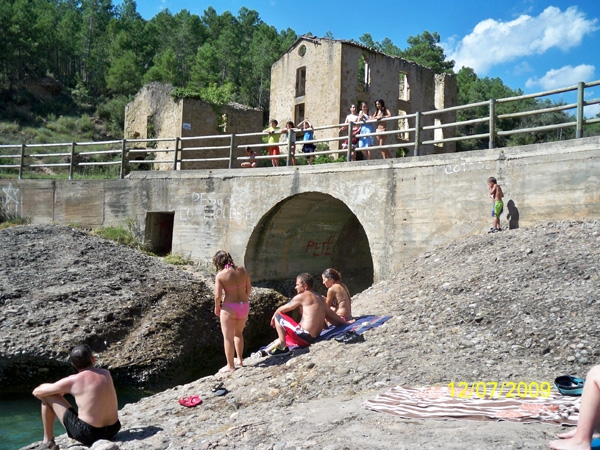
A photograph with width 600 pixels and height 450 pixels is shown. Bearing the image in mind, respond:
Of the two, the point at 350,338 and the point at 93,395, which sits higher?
the point at 350,338

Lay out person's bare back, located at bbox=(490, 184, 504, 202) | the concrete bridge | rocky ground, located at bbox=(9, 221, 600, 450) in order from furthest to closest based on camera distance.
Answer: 1. person's bare back, located at bbox=(490, 184, 504, 202)
2. the concrete bridge
3. rocky ground, located at bbox=(9, 221, 600, 450)

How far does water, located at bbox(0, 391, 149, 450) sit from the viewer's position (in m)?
8.13

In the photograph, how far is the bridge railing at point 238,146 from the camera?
10.7m

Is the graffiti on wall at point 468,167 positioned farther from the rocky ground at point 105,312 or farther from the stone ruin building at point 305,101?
the stone ruin building at point 305,101

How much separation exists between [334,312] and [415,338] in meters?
1.35

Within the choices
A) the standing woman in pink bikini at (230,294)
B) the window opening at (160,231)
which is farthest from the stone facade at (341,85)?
the standing woman in pink bikini at (230,294)

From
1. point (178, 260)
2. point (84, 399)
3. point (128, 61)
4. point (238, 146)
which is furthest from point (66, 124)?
point (84, 399)

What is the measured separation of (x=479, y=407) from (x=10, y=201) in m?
18.6

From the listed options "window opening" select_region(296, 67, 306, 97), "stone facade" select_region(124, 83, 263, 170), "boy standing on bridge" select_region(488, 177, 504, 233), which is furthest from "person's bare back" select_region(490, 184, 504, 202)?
"window opening" select_region(296, 67, 306, 97)

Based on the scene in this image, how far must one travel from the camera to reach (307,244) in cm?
1678

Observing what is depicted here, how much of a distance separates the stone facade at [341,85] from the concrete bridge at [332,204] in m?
7.18

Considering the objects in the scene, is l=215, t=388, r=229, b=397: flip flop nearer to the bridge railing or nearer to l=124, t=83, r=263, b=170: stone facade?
the bridge railing

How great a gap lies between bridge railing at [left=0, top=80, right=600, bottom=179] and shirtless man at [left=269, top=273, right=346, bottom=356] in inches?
163
